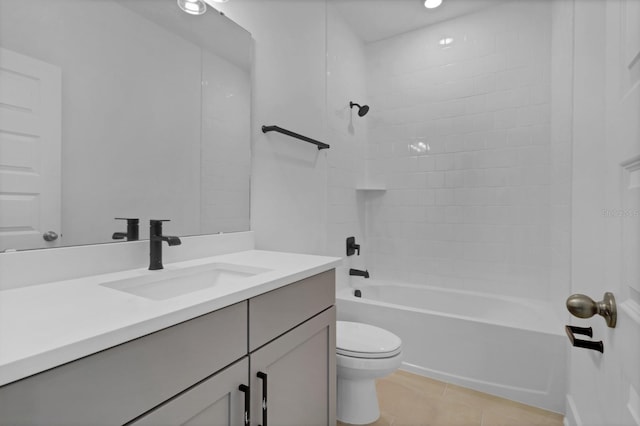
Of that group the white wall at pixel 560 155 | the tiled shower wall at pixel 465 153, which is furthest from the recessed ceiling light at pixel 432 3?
the white wall at pixel 560 155

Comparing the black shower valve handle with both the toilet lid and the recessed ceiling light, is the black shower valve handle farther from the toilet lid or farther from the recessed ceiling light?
the recessed ceiling light

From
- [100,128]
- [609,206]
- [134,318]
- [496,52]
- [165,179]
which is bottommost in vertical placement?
[134,318]

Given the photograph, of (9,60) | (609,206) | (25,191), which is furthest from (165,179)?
(609,206)

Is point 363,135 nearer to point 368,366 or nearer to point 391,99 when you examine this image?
point 391,99

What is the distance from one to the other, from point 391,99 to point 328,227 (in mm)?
1403

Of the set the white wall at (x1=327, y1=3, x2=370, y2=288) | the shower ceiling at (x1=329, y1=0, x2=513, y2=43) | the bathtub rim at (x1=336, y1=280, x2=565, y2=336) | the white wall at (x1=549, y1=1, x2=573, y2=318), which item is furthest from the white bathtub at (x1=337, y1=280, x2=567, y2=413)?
the shower ceiling at (x1=329, y1=0, x2=513, y2=43)

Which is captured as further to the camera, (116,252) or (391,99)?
(391,99)

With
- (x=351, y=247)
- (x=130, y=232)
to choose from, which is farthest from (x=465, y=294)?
(x=130, y=232)

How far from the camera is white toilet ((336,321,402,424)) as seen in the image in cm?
150

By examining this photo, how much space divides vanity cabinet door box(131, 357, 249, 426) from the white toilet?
2.62 feet

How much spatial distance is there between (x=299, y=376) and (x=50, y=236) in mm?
895

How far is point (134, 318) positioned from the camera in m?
0.61

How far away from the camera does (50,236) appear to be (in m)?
0.93

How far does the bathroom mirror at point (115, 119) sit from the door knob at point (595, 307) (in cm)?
129
